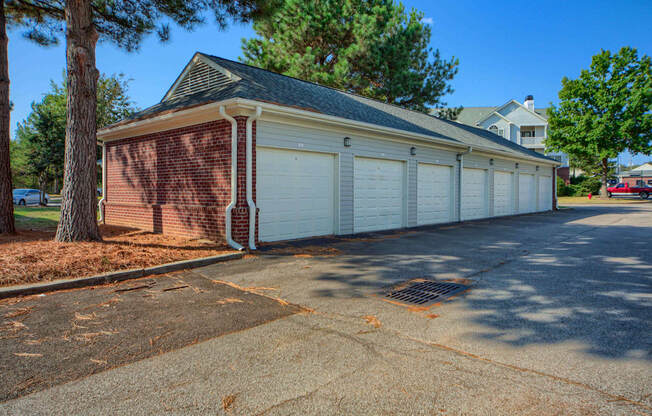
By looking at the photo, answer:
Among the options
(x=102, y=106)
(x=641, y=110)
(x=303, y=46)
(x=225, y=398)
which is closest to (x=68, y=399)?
(x=225, y=398)

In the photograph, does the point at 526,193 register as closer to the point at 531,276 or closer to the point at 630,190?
the point at 531,276

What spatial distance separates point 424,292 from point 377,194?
6565mm

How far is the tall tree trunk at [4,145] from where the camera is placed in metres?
8.84

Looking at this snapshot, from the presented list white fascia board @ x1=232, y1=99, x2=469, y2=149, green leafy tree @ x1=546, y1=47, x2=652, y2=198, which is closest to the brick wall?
white fascia board @ x1=232, y1=99, x2=469, y2=149

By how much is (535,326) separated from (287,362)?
7.85ft

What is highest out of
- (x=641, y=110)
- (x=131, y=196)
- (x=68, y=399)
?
(x=641, y=110)

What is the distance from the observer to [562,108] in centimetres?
3428

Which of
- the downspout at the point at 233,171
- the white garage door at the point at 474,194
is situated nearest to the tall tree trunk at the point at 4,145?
the downspout at the point at 233,171

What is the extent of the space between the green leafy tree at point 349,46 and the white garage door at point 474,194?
990 centimetres

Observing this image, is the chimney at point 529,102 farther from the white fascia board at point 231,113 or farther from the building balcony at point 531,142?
the white fascia board at point 231,113

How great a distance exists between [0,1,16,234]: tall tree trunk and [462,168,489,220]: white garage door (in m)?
13.9

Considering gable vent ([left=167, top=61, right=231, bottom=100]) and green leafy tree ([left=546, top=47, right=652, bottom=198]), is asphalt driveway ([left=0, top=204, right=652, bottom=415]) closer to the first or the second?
gable vent ([left=167, top=61, right=231, bottom=100])

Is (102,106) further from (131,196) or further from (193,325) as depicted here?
(193,325)

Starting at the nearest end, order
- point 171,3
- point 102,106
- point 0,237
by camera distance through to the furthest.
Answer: point 0,237
point 171,3
point 102,106
